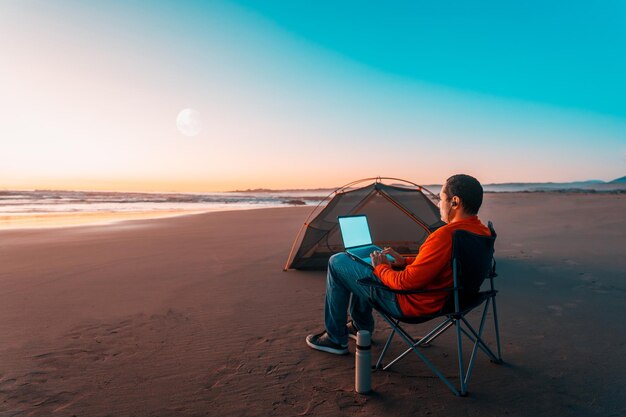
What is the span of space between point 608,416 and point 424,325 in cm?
209

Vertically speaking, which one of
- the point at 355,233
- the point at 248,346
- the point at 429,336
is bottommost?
the point at 248,346

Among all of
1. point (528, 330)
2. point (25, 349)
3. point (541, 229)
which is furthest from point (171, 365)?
point (541, 229)

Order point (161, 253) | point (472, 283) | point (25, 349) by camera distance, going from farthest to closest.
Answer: point (161, 253)
point (25, 349)
point (472, 283)

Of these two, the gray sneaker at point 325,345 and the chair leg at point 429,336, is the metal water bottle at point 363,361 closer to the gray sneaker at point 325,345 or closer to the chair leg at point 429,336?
the chair leg at point 429,336

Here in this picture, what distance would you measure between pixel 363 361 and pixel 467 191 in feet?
4.90

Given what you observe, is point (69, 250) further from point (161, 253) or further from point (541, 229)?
point (541, 229)

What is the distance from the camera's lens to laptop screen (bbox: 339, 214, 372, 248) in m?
4.61

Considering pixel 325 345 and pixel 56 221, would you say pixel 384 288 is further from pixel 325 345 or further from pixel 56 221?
pixel 56 221

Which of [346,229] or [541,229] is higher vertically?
[346,229]

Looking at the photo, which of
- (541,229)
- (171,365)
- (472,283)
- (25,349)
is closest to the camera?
(472,283)

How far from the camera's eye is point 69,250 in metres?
9.70

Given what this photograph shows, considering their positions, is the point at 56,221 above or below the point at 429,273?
below

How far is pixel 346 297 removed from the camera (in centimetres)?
387

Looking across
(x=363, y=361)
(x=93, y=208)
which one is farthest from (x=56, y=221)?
(x=363, y=361)
